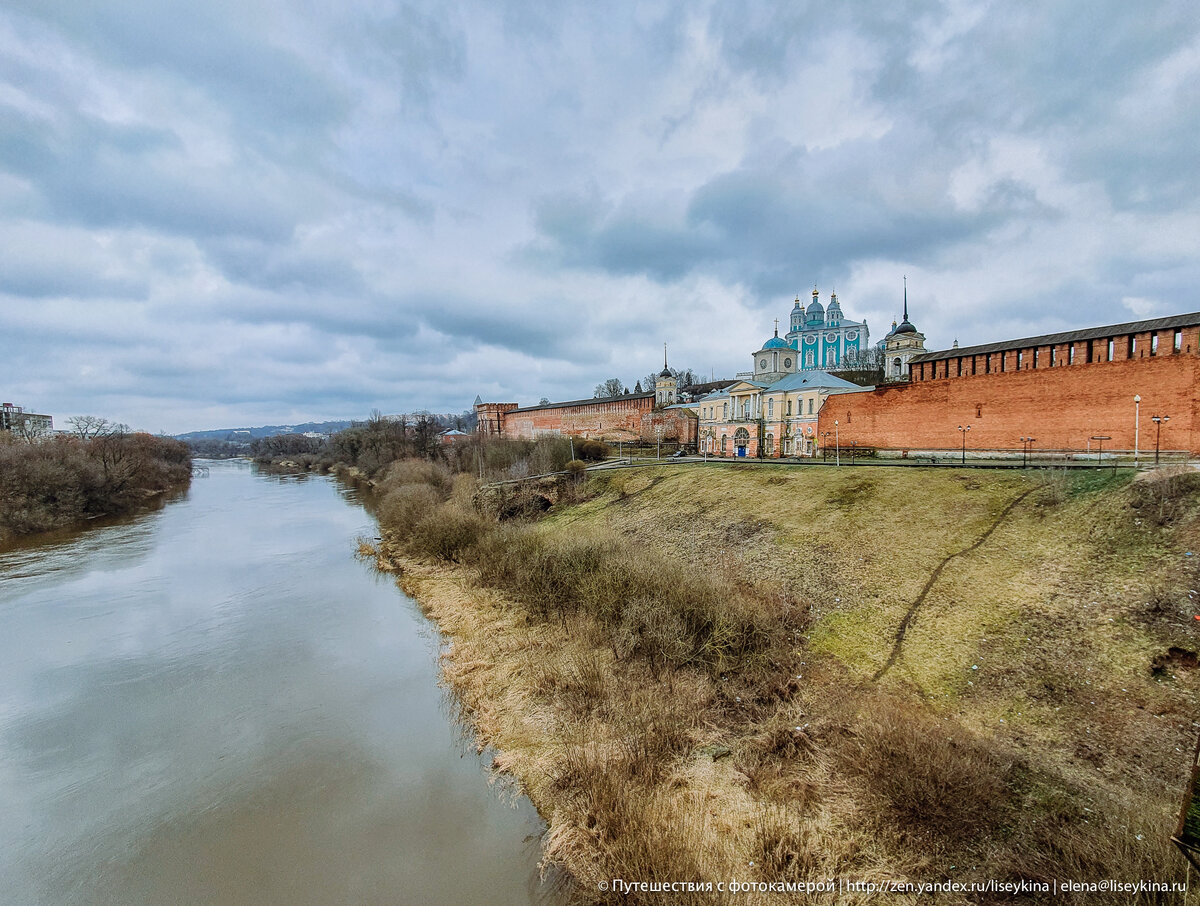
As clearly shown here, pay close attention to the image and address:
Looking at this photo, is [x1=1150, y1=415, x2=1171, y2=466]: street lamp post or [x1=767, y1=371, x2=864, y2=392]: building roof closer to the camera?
[x1=1150, y1=415, x2=1171, y2=466]: street lamp post

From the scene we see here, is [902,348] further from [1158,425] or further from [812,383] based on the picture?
[1158,425]

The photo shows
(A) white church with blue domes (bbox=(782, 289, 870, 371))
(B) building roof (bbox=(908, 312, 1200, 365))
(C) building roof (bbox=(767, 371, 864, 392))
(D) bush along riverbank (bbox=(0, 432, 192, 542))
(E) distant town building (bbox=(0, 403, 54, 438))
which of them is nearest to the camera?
(B) building roof (bbox=(908, 312, 1200, 365))

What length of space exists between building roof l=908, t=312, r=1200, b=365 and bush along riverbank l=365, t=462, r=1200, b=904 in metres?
6.27

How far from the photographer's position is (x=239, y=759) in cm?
832

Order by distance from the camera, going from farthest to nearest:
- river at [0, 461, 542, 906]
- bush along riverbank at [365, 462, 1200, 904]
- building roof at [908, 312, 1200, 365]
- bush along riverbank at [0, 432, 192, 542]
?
bush along riverbank at [0, 432, 192, 542] < building roof at [908, 312, 1200, 365] < river at [0, 461, 542, 906] < bush along riverbank at [365, 462, 1200, 904]

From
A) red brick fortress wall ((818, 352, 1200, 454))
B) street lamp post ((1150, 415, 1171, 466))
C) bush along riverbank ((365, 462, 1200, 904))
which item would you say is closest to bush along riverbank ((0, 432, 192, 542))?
bush along riverbank ((365, 462, 1200, 904))

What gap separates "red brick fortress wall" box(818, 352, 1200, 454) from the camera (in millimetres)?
15000

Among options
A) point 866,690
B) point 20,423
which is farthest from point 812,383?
point 20,423

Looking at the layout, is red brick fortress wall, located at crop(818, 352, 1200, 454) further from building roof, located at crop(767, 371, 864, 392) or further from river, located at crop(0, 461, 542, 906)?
river, located at crop(0, 461, 542, 906)

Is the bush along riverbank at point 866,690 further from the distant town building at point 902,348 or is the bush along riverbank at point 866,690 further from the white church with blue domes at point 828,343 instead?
the white church with blue domes at point 828,343

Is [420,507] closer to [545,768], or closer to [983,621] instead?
[545,768]

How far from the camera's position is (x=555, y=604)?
1312 cm

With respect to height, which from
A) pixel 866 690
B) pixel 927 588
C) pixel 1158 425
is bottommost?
pixel 866 690

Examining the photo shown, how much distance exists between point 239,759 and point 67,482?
1258 inches
